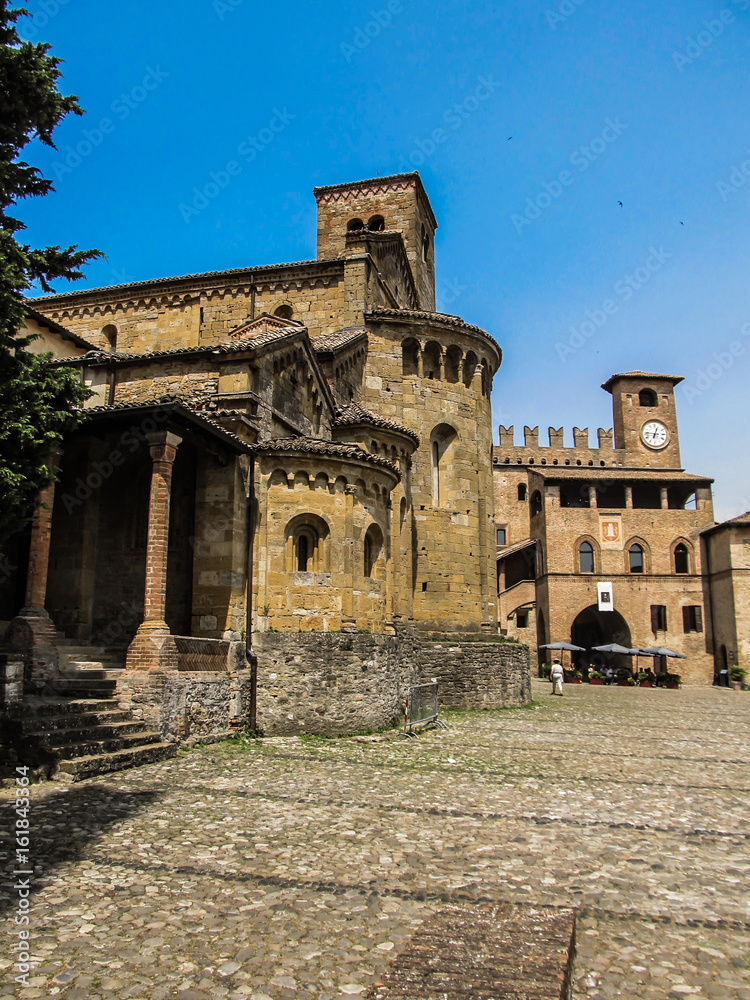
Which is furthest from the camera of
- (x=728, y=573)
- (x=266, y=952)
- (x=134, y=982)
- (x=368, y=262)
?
(x=728, y=573)

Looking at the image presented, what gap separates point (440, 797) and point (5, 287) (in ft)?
26.7

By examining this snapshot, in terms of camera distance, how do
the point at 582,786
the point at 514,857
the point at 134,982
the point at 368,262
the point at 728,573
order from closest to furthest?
the point at 134,982 < the point at 514,857 < the point at 582,786 < the point at 368,262 < the point at 728,573

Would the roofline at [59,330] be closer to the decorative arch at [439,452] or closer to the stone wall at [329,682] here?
the stone wall at [329,682]

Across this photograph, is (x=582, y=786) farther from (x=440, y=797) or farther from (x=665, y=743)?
(x=665, y=743)

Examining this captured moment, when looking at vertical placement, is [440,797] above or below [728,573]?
below

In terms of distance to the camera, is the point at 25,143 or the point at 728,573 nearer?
the point at 25,143

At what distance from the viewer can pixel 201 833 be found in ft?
24.7

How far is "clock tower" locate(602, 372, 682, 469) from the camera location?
187 feet

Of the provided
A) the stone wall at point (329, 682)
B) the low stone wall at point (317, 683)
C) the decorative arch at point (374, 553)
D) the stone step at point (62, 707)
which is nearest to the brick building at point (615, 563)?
the decorative arch at point (374, 553)

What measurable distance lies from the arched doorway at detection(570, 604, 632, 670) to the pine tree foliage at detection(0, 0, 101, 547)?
40845 mm

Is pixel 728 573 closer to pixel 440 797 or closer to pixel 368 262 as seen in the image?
pixel 368 262

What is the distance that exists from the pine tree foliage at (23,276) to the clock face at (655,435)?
53.8 m

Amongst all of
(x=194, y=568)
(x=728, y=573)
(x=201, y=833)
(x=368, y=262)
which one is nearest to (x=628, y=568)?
(x=728, y=573)

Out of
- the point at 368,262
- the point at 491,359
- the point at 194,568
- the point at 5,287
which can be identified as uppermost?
the point at 368,262
